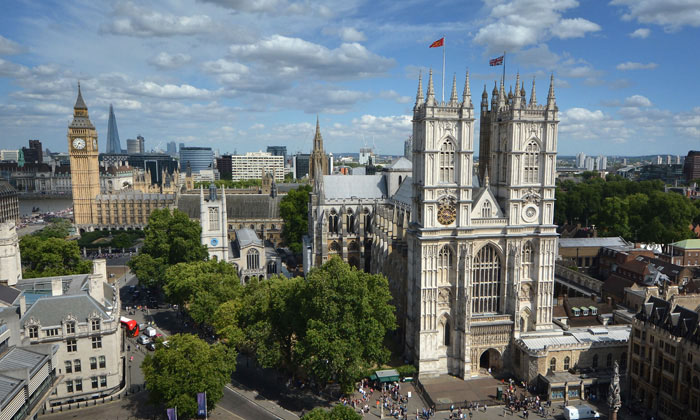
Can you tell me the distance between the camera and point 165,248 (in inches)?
2778

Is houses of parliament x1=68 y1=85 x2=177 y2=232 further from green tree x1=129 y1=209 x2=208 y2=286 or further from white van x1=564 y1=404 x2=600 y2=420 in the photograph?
white van x1=564 y1=404 x2=600 y2=420

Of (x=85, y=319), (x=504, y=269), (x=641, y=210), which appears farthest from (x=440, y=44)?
(x=641, y=210)

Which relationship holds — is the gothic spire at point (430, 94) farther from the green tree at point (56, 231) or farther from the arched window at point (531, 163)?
the green tree at point (56, 231)

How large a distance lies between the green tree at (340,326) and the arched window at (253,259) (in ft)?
111

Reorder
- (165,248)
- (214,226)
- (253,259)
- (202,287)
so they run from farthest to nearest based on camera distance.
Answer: (214,226), (253,259), (165,248), (202,287)

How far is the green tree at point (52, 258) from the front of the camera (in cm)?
6456

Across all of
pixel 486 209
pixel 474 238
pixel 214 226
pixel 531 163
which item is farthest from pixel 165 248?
pixel 531 163

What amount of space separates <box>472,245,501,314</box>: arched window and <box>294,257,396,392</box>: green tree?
10827 millimetres

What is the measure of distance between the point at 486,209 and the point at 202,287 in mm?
33343

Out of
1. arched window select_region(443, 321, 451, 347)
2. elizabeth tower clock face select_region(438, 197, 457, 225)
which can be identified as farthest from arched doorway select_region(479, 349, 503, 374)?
elizabeth tower clock face select_region(438, 197, 457, 225)

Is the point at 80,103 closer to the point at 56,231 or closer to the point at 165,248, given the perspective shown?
the point at 56,231

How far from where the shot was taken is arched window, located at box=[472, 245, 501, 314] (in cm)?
4941

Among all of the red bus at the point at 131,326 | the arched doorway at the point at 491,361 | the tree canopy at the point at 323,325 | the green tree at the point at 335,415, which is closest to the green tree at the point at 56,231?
the red bus at the point at 131,326

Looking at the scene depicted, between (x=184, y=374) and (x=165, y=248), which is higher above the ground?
(x=165, y=248)
